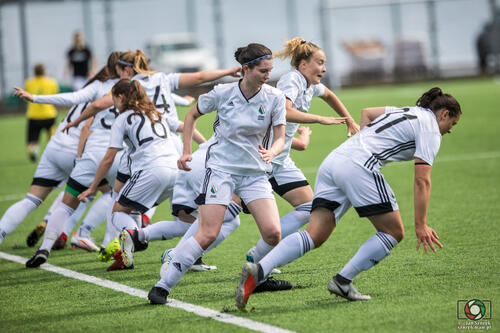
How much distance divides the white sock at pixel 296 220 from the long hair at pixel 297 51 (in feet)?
3.83

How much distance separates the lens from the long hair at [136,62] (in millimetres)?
7211

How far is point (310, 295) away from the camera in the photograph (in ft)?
17.9

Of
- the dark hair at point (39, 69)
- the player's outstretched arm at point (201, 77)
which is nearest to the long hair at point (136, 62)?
the player's outstretched arm at point (201, 77)

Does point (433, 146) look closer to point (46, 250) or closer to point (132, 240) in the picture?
point (132, 240)

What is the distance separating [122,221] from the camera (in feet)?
21.8

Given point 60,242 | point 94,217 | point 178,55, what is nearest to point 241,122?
point 94,217

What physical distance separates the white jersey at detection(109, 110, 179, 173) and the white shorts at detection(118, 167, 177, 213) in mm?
59

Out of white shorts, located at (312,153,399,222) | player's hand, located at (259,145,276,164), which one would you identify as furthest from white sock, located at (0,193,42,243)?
white shorts, located at (312,153,399,222)

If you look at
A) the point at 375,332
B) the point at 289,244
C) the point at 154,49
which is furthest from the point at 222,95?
the point at 154,49

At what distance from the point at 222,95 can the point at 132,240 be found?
1700 mm

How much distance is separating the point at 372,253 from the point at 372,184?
0.46m

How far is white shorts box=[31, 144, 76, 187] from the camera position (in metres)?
7.59

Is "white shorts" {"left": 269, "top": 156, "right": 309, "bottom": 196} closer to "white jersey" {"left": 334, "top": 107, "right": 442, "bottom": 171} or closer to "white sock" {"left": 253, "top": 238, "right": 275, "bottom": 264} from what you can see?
"white sock" {"left": 253, "top": 238, "right": 275, "bottom": 264}

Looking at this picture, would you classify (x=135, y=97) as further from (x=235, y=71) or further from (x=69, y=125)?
(x=69, y=125)
